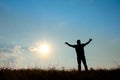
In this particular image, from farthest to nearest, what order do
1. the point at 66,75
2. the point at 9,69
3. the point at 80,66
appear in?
the point at 80,66 < the point at 9,69 < the point at 66,75

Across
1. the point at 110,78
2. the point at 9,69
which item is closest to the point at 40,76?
the point at 9,69

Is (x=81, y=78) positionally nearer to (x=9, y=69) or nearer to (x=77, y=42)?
(x=9, y=69)

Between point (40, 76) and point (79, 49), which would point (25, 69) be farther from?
point (79, 49)

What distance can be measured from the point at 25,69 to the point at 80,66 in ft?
13.5

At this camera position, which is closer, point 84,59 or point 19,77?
point 19,77

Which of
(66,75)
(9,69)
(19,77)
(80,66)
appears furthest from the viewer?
(80,66)

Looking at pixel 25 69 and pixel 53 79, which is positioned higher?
pixel 25 69

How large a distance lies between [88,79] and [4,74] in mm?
3734

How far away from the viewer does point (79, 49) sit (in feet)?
46.5

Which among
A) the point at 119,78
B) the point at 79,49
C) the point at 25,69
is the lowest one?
the point at 119,78

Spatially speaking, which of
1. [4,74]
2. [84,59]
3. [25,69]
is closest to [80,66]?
[84,59]

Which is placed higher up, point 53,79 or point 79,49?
point 79,49

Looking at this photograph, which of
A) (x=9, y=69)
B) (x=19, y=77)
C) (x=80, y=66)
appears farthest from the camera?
(x=80, y=66)

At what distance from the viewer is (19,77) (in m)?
8.79
